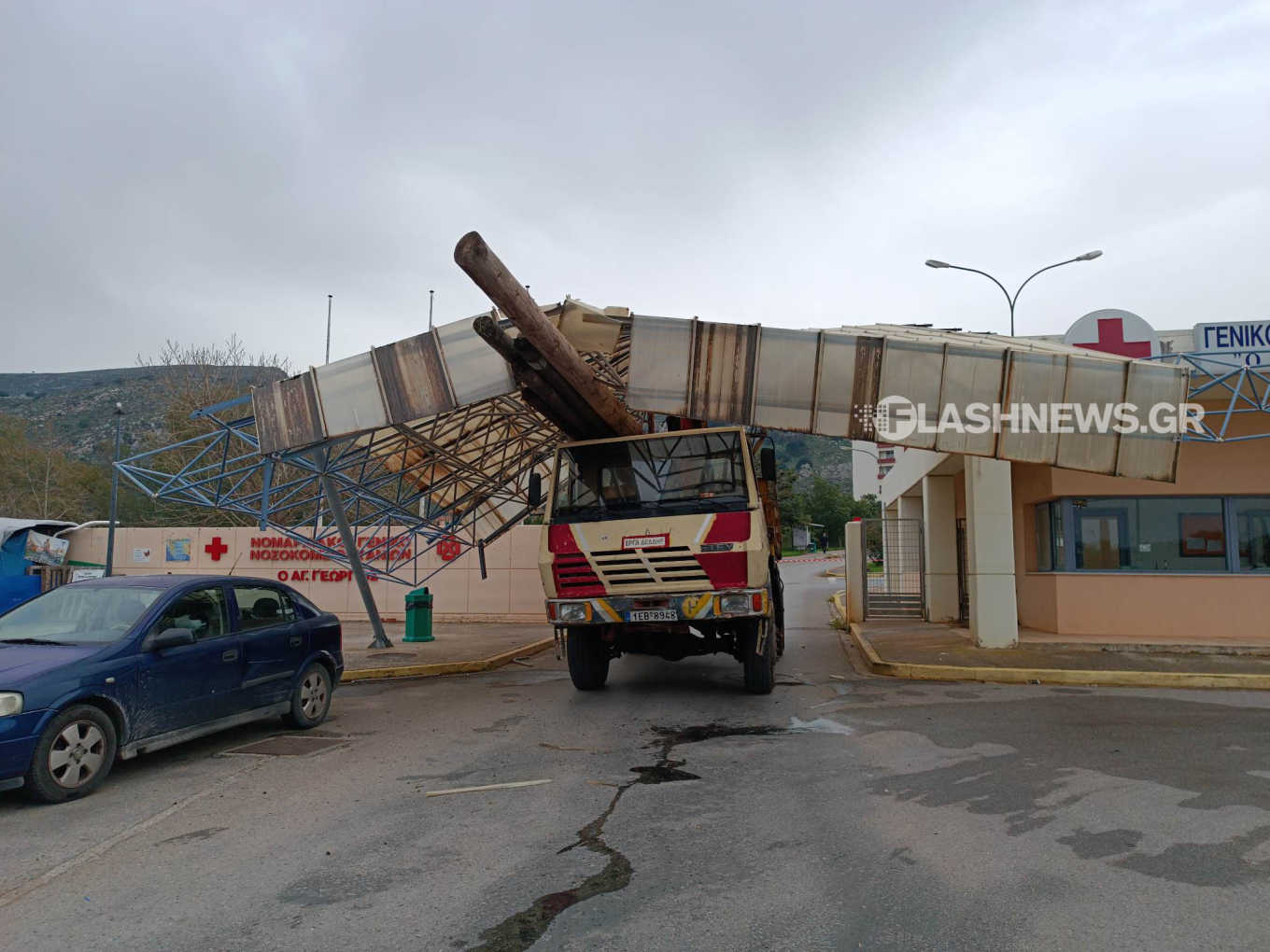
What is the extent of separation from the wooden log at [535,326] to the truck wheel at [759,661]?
2627mm

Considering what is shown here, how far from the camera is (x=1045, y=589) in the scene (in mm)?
14344

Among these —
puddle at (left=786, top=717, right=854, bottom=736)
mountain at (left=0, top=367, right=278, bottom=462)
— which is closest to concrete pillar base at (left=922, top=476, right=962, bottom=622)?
puddle at (left=786, top=717, right=854, bottom=736)

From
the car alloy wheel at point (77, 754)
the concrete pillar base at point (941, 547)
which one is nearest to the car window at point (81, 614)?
the car alloy wheel at point (77, 754)

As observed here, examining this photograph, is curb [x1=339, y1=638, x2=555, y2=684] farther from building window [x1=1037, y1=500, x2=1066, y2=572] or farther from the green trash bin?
building window [x1=1037, y1=500, x2=1066, y2=572]

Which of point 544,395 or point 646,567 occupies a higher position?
→ point 544,395

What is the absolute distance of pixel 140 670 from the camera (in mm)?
6582

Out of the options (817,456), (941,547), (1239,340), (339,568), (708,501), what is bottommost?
(339,568)

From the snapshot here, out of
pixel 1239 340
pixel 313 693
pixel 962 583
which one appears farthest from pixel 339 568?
pixel 1239 340

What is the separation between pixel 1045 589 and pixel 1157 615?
157 centimetres

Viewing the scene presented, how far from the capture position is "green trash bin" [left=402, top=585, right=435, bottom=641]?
17516mm

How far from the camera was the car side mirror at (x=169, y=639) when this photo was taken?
672 centimetres

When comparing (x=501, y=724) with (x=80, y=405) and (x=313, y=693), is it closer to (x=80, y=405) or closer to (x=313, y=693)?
(x=313, y=693)

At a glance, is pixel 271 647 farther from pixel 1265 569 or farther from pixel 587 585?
pixel 1265 569
